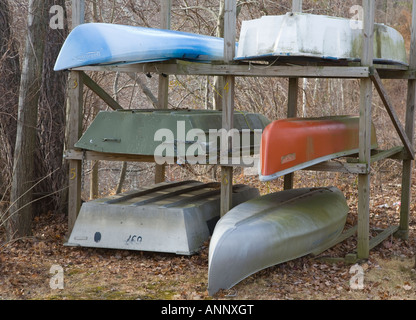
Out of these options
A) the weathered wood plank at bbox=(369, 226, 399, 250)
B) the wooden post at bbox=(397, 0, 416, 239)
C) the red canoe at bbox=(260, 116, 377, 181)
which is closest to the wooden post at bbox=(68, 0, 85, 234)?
the red canoe at bbox=(260, 116, 377, 181)

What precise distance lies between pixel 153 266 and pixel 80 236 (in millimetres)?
1005

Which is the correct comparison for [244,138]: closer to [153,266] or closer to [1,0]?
[153,266]

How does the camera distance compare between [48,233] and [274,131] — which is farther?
[48,233]

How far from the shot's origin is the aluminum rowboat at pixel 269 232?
18.0 feet

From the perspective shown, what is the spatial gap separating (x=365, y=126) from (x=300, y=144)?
0.72 m

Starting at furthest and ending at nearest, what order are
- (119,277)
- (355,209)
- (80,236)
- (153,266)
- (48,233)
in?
(355,209)
(48,233)
(80,236)
(153,266)
(119,277)

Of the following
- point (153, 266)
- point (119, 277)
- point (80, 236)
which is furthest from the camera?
point (80, 236)

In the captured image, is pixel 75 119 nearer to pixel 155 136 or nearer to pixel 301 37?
pixel 155 136

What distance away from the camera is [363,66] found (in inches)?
242

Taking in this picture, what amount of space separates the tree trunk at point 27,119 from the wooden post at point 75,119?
1.31 ft

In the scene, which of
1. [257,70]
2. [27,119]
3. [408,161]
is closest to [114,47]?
[27,119]

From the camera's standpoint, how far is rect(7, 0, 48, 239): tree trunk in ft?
23.0

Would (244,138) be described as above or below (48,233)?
above

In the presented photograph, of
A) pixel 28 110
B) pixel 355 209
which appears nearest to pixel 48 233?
pixel 28 110
